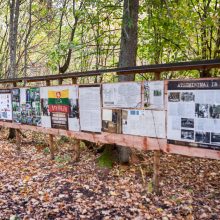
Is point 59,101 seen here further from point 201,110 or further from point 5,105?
point 201,110

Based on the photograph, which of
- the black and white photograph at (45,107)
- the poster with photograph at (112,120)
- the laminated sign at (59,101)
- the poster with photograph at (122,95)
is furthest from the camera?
the black and white photograph at (45,107)

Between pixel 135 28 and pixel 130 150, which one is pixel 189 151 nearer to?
pixel 130 150

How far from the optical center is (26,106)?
7477 mm

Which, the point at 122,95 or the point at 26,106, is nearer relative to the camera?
the point at 122,95

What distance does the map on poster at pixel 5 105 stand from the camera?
8094 mm

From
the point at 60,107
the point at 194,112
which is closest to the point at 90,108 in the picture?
the point at 60,107

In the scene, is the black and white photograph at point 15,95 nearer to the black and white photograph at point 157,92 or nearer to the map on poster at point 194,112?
the black and white photograph at point 157,92

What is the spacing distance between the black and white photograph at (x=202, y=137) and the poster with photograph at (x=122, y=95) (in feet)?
3.68

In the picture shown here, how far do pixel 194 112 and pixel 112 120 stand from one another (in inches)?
65.7

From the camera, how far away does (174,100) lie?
4.35 metres

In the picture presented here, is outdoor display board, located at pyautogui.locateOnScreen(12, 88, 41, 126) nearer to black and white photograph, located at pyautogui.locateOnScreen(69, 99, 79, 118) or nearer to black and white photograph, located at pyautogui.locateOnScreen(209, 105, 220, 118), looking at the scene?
black and white photograph, located at pyautogui.locateOnScreen(69, 99, 79, 118)

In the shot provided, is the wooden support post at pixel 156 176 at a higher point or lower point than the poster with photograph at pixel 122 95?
lower

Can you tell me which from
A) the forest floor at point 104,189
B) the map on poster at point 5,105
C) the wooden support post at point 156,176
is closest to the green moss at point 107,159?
the forest floor at point 104,189

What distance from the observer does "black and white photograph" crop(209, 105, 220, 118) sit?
12.8 feet
